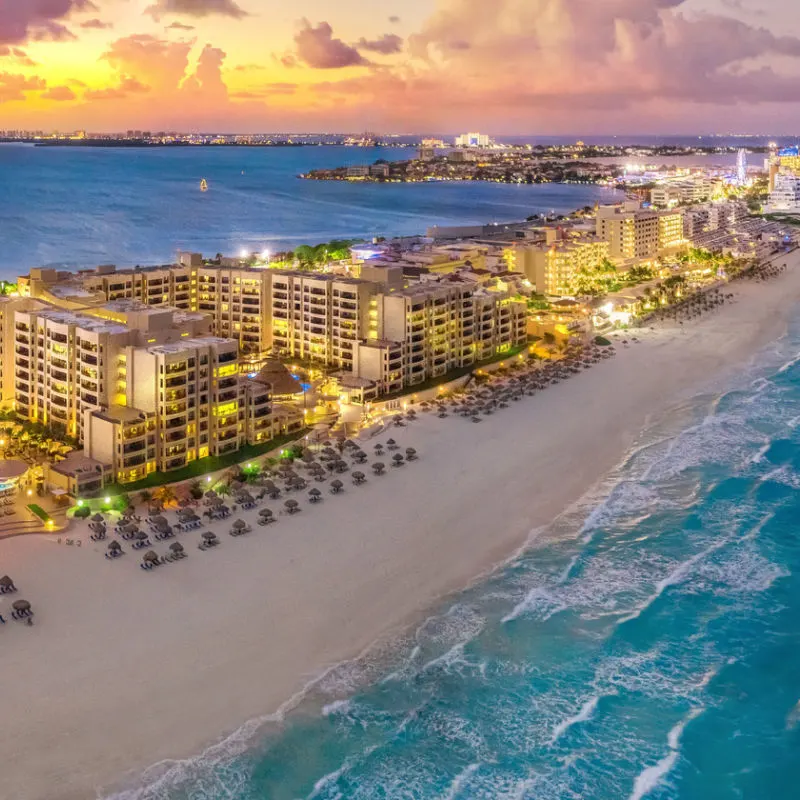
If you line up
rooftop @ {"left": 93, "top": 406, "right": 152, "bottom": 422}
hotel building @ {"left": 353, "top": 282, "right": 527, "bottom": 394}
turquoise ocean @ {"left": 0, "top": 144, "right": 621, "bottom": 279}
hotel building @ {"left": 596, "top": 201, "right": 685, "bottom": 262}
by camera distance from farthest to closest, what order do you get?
1. turquoise ocean @ {"left": 0, "top": 144, "right": 621, "bottom": 279}
2. hotel building @ {"left": 596, "top": 201, "right": 685, "bottom": 262}
3. hotel building @ {"left": 353, "top": 282, "right": 527, "bottom": 394}
4. rooftop @ {"left": 93, "top": 406, "right": 152, "bottom": 422}

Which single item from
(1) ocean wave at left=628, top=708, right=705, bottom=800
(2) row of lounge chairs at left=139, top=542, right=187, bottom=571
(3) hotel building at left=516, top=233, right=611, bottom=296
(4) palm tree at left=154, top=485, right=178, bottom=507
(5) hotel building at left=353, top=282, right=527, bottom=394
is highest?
(3) hotel building at left=516, top=233, right=611, bottom=296

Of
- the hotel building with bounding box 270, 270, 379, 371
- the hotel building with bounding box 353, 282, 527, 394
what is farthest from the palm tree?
the hotel building with bounding box 270, 270, 379, 371

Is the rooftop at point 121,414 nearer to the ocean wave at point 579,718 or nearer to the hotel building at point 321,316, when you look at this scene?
the hotel building at point 321,316

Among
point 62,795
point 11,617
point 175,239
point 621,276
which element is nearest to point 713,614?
point 62,795

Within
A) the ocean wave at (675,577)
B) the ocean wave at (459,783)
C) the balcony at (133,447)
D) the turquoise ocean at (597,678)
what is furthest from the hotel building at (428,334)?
the ocean wave at (459,783)

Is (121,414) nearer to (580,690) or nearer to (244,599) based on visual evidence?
(244,599)

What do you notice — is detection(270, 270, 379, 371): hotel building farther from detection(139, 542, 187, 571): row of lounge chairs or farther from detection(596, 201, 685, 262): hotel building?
detection(596, 201, 685, 262): hotel building
